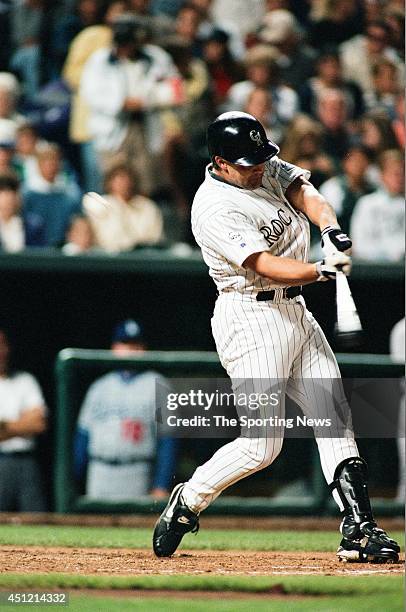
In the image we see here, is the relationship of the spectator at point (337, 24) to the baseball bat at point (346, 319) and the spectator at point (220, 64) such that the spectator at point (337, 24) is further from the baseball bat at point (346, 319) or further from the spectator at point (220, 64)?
the baseball bat at point (346, 319)

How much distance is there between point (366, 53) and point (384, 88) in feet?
1.10

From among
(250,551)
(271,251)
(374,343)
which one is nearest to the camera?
(271,251)

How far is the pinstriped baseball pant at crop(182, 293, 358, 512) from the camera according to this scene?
3.80 m

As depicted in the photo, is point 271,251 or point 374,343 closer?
point 271,251

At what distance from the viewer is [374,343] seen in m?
6.29

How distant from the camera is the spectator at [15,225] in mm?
6367

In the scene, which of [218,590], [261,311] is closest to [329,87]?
[261,311]

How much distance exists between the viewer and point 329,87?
23.5 ft

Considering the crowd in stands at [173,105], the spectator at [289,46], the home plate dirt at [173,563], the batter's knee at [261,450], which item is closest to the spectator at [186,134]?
the crowd in stands at [173,105]

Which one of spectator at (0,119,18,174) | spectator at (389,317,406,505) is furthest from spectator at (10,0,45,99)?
spectator at (389,317,406,505)

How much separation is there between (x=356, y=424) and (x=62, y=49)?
316 cm

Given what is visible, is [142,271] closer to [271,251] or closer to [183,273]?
[183,273]

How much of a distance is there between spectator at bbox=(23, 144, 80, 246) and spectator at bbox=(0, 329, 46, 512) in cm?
85

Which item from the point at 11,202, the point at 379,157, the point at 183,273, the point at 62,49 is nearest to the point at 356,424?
the point at 183,273
